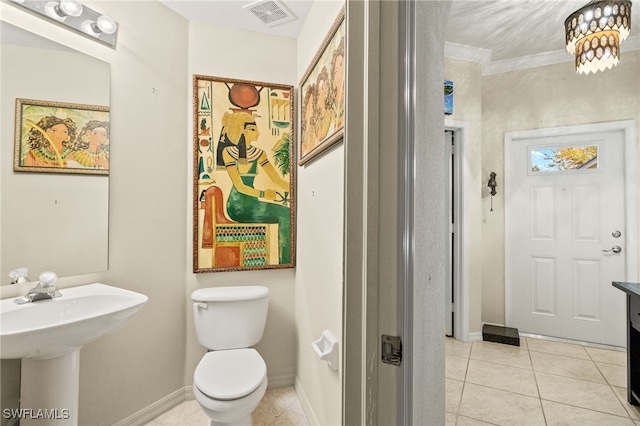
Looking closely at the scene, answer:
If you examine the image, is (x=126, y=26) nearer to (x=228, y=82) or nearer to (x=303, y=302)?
(x=228, y=82)

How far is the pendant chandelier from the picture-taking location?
4.39ft

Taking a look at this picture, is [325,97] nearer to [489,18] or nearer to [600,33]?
[600,33]

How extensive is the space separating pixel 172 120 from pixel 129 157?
1.22ft

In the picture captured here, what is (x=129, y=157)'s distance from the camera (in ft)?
5.54

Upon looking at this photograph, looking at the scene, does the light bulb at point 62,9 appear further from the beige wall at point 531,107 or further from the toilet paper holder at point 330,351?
the beige wall at point 531,107

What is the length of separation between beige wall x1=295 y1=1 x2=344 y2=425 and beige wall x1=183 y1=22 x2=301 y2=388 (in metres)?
0.09

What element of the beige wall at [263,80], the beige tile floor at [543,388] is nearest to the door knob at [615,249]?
the beige tile floor at [543,388]

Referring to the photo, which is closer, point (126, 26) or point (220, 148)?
point (126, 26)

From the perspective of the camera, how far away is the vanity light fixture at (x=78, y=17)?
1.37 m

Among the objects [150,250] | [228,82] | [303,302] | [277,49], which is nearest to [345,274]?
[303,302]

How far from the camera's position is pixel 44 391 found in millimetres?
1203

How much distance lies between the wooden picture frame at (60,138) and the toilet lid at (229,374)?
1.18m

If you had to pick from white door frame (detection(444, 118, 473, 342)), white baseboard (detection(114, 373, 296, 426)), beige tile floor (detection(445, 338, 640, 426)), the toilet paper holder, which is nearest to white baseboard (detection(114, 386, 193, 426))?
white baseboard (detection(114, 373, 296, 426))

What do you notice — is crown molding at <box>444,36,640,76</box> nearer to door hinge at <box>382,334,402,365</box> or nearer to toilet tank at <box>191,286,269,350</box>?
door hinge at <box>382,334,402,365</box>
